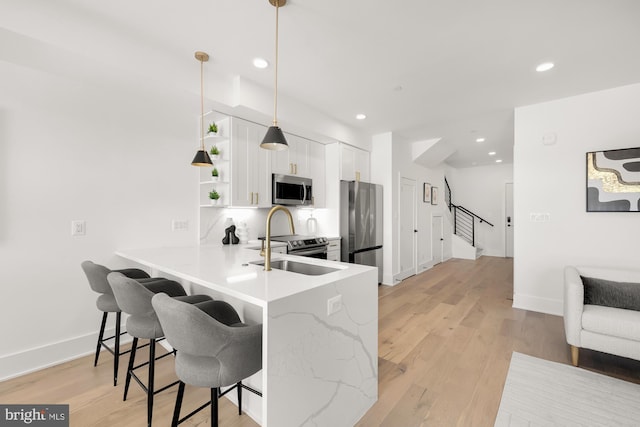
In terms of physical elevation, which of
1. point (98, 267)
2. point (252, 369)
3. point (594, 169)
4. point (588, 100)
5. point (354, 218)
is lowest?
point (252, 369)

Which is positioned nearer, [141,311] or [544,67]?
[141,311]

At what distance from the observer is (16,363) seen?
2.12 metres

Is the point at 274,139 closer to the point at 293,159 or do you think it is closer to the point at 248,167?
the point at 248,167

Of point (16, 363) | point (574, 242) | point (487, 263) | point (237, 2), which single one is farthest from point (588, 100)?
point (16, 363)

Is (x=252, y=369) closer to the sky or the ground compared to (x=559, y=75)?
closer to the ground

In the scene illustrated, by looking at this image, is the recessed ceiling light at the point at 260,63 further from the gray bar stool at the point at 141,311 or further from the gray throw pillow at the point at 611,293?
the gray throw pillow at the point at 611,293

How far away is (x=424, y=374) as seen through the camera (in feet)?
7.23

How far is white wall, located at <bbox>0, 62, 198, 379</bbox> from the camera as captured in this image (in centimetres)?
213

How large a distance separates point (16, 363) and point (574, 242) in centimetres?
564

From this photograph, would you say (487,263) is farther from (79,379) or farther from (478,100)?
(79,379)

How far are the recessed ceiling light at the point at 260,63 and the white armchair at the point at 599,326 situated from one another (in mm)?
3354

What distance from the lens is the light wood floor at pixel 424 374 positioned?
1.75 m

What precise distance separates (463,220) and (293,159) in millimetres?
6556

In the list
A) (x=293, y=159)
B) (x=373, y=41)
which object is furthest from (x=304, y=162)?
(x=373, y=41)
